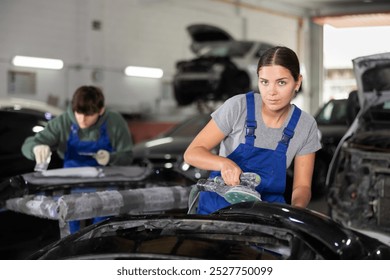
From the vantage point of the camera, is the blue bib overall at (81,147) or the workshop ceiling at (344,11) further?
the blue bib overall at (81,147)

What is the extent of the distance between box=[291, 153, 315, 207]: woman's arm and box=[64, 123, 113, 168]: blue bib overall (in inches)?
38.0

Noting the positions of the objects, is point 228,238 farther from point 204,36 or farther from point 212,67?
point 204,36

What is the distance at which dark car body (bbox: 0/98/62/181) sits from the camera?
108 inches

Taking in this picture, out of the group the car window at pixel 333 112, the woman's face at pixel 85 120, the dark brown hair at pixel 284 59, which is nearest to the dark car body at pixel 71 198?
the woman's face at pixel 85 120

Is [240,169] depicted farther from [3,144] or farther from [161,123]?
[161,123]

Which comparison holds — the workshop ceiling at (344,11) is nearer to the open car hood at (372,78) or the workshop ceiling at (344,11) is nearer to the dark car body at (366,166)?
the open car hood at (372,78)

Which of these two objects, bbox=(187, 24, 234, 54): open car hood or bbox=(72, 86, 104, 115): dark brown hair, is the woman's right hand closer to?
bbox=(72, 86, 104, 115): dark brown hair

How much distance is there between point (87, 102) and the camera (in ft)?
8.05

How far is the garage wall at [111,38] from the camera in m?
3.86

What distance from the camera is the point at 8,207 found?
2.37 meters

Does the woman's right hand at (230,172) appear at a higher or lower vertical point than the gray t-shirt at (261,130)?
lower

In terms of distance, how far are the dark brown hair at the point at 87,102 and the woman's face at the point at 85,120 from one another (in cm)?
1

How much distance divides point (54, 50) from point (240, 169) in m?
3.07

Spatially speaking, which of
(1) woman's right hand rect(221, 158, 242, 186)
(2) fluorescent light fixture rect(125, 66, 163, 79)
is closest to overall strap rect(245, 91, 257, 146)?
(1) woman's right hand rect(221, 158, 242, 186)
